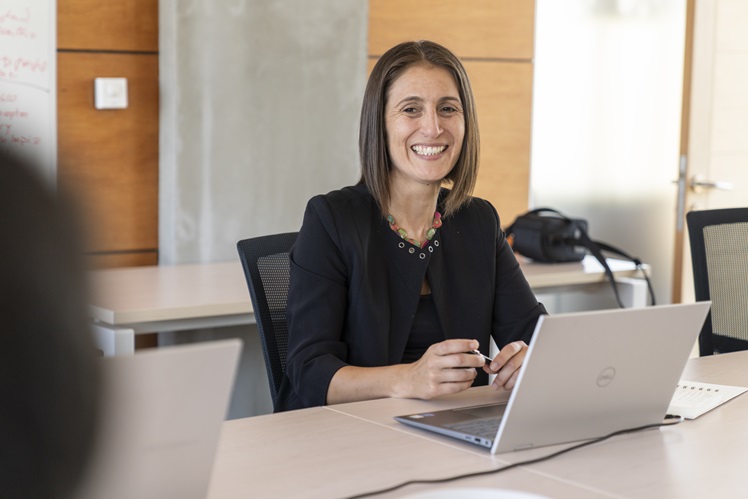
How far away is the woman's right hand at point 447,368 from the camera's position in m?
1.70

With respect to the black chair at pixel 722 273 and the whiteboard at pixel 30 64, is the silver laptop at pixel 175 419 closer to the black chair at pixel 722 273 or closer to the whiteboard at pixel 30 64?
the black chair at pixel 722 273

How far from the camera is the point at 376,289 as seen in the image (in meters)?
2.07

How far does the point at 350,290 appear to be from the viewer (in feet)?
6.76

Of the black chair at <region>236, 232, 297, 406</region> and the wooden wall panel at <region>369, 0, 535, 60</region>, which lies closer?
the black chair at <region>236, 232, 297, 406</region>

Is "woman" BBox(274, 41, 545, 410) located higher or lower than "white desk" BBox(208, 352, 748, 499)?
higher

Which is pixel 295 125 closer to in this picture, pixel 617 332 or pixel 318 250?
pixel 318 250

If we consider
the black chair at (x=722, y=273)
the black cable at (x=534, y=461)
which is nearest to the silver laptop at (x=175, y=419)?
the black cable at (x=534, y=461)

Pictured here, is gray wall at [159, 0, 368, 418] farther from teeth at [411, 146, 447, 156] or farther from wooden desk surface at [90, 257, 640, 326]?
teeth at [411, 146, 447, 156]

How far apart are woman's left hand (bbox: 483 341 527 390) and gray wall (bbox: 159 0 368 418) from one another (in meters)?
1.67

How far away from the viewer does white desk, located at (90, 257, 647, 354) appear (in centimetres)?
261

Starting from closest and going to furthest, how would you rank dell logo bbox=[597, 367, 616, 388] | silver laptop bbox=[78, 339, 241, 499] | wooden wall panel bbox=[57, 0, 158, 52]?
1. silver laptop bbox=[78, 339, 241, 499]
2. dell logo bbox=[597, 367, 616, 388]
3. wooden wall panel bbox=[57, 0, 158, 52]

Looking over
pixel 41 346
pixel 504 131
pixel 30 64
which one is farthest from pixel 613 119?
pixel 41 346

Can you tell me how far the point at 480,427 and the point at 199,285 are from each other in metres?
1.59

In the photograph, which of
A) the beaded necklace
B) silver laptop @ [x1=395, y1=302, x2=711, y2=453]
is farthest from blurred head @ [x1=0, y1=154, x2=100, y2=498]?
the beaded necklace
